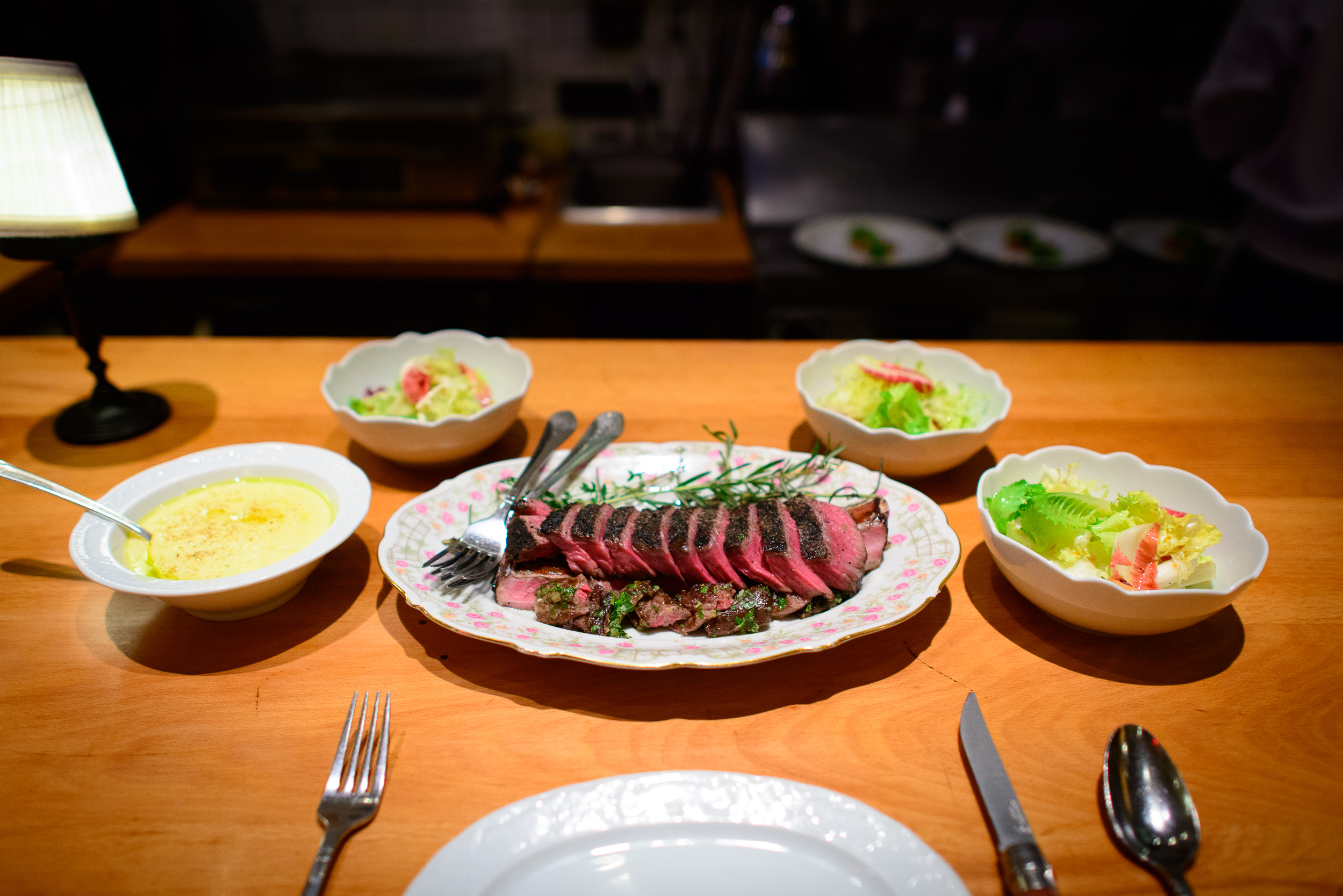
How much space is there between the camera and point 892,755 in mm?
1187

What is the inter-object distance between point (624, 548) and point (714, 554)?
17cm

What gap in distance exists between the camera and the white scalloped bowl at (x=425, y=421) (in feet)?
5.60

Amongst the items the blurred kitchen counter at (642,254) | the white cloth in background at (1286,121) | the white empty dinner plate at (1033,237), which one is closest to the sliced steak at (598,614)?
the blurred kitchen counter at (642,254)

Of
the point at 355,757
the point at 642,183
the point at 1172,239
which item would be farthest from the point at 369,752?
the point at 1172,239

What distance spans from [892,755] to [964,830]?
0.14 meters

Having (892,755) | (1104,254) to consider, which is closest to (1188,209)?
(1104,254)

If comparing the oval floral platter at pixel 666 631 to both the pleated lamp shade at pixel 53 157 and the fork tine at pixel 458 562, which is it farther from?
the pleated lamp shade at pixel 53 157

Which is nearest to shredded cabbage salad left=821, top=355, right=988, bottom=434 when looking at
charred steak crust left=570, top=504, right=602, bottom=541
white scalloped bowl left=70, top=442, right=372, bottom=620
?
charred steak crust left=570, top=504, right=602, bottom=541

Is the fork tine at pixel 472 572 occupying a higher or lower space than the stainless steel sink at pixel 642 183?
higher

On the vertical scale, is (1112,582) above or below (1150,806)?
above

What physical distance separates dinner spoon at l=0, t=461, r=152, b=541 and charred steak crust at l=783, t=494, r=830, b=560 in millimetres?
1251

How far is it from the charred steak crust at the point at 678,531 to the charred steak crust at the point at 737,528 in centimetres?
7

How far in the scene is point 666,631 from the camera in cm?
139

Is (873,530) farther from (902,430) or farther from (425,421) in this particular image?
(425,421)
